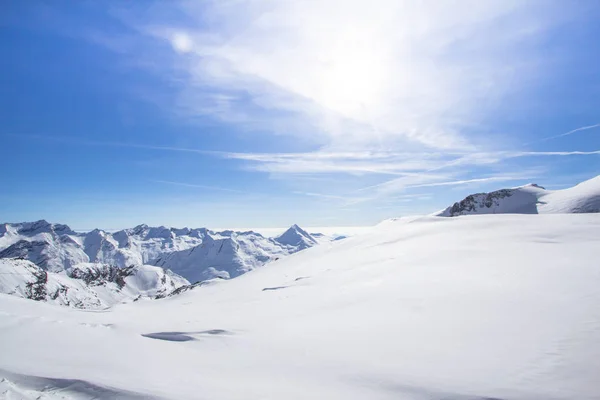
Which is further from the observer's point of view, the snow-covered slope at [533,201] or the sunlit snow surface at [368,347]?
the snow-covered slope at [533,201]

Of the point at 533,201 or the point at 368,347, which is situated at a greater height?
the point at 533,201

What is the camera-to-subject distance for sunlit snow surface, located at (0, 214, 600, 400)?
5398 mm

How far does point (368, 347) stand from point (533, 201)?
18555 cm

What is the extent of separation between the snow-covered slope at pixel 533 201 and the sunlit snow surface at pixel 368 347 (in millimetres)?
134314

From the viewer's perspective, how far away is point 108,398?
5.25 metres

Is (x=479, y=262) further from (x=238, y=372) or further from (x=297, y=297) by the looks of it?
(x=238, y=372)

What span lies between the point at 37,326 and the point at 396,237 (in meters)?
27.0

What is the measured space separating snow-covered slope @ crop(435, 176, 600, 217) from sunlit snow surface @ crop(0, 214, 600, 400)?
134314 millimetres

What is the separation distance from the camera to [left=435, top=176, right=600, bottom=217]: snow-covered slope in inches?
4572

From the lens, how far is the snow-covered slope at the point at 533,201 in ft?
381

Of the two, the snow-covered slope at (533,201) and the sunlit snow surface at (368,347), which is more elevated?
the snow-covered slope at (533,201)

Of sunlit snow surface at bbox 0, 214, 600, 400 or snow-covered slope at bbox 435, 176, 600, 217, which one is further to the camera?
snow-covered slope at bbox 435, 176, 600, 217

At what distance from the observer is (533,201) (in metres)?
152

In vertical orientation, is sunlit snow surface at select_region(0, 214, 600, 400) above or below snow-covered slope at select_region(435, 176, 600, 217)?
below
